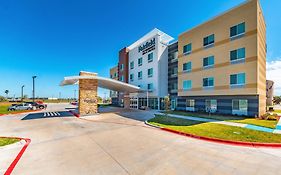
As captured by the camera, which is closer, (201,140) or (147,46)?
(201,140)

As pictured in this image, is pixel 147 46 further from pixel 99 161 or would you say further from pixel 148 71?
pixel 99 161

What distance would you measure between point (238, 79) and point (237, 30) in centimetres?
722

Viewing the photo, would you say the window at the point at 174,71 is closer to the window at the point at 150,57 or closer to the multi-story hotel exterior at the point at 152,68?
the multi-story hotel exterior at the point at 152,68

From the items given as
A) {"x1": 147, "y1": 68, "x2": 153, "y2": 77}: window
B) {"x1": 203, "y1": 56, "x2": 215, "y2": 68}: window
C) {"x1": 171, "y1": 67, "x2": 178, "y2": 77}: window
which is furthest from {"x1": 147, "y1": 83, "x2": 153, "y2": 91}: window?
{"x1": 203, "y1": 56, "x2": 215, "y2": 68}: window

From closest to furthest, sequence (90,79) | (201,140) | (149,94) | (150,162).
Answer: (150,162), (201,140), (90,79), (149,94)

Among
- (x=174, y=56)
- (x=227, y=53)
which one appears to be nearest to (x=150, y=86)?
(x=174, y=56)

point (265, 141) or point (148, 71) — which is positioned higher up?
point (148, 71)

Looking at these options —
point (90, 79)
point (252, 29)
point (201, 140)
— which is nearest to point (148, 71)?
point (90, 79)

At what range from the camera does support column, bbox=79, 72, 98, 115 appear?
22062 millimetres

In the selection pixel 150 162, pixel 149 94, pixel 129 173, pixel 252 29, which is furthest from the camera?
pixel 149 94

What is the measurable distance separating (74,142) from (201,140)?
8.72 metres

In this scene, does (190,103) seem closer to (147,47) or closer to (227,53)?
(227,53)

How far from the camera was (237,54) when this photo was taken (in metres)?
20.7

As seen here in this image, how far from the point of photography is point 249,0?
19.5 metres
